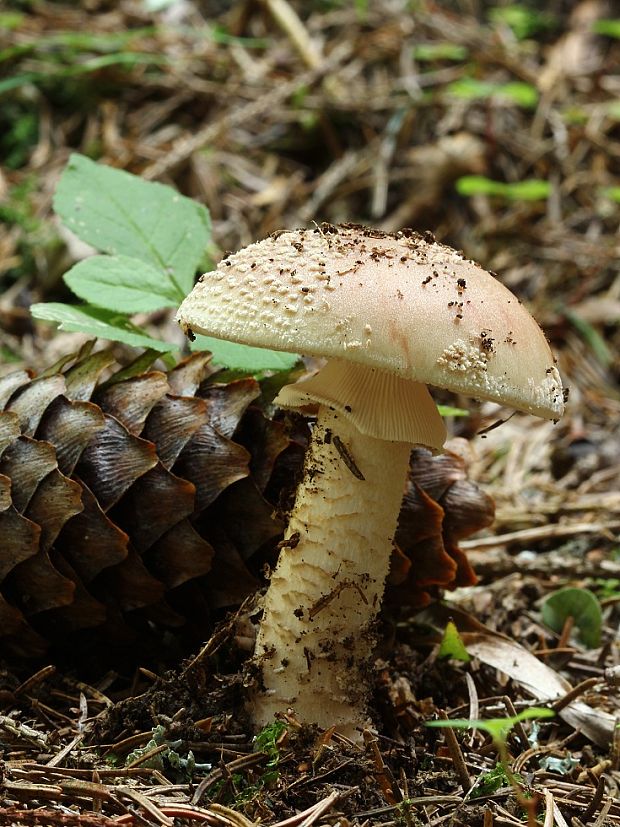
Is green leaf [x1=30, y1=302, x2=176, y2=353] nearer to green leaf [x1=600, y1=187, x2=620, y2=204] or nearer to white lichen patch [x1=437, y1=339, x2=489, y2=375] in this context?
white lichen patch [x1=437, y1=339, x2=489, y2=375]

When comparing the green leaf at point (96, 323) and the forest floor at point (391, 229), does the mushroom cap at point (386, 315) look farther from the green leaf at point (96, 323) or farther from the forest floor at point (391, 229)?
the forest floor at point (391, 229)

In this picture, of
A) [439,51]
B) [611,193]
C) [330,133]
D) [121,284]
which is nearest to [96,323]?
[121,284]

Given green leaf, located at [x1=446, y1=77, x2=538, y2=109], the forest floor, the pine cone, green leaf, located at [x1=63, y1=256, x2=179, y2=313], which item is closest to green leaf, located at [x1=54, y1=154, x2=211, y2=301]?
green leaf, located at [x1=63, y1=256, x2=179, y2=313]

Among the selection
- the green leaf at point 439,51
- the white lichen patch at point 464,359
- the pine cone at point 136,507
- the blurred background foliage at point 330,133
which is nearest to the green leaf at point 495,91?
the blurred background foliage at point 330,133

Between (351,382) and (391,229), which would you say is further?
(391,229)

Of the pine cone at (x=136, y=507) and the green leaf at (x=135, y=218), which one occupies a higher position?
the green leaf at (x=135, y=218)

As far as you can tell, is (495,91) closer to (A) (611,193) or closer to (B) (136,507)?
(A) (611,193)
